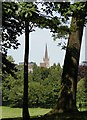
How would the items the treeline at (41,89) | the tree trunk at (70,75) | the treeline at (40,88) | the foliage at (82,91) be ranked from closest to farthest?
the tree trunk at (70,75) < the foliage at (82,91) < the treeline at (41,89) < the treeline at (40,88)

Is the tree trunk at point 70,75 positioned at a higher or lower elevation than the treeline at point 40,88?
higher

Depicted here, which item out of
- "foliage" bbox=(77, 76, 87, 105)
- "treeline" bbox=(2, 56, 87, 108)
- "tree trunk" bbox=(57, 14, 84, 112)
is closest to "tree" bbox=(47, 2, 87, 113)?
"tree trunk" bbox=(57, 14, 84, 112)

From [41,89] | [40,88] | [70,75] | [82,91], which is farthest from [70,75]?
[41,89]

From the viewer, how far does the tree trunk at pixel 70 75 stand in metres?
6.80

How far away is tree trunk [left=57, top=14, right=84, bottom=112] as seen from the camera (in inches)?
268

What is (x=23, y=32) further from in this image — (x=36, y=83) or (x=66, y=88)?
(x=36, y=83)

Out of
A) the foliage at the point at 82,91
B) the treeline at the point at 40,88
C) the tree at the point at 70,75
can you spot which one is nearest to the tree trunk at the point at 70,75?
the tree at the point at 70,75

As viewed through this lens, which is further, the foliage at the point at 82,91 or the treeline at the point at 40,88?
the treeline at the point at 40,88

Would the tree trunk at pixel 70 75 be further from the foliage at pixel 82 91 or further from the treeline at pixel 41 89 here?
the treeline at pixel 41 89

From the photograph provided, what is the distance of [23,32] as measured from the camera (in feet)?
26.3

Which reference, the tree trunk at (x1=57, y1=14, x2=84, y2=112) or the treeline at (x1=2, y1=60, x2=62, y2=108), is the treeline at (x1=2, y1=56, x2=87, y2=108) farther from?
the tree trunk at (x1=57, y1=14, x2=84, y2=112)

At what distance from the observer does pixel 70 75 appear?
7000 mm

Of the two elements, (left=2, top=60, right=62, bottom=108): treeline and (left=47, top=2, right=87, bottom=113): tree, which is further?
(left=2, top=60, right=62, bottom=108): treeline

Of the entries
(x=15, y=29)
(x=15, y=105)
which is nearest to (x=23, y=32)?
(x=15, y=29)
